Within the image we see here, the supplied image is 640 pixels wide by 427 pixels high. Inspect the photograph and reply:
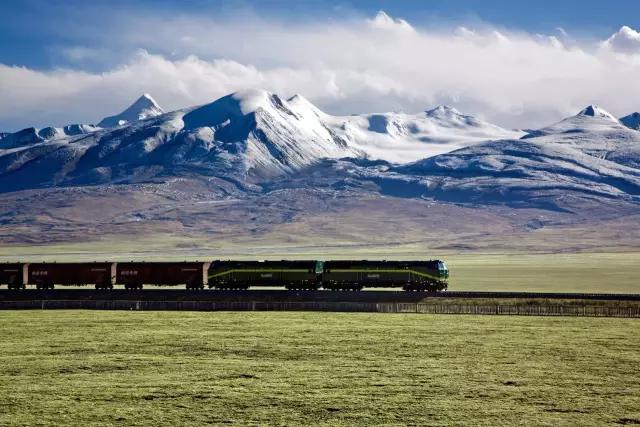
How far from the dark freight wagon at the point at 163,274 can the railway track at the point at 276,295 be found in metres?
4.57

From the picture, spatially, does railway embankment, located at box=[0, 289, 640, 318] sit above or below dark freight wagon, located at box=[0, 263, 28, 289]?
below

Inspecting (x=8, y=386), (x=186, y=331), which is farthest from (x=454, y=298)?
(x=8, y=386)

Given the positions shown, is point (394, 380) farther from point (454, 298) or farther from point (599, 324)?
point (454, 298)

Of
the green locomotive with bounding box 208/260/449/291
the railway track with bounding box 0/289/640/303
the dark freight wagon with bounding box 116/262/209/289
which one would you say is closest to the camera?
the railway track with bounding box 0/289/640/303

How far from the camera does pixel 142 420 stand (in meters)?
35.9

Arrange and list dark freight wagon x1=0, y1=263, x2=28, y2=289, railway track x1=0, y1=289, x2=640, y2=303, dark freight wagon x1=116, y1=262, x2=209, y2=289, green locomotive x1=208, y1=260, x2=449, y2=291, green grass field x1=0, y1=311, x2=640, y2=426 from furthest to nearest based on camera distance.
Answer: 1. dark freight wagon x1=0, y1=263, x2=28, y2=289
2. dark freight wagon x1=116, y1=262, x2=209, y2=289
3. green locomotive x1=208, y1=260, x2=449, y2=291
4. railway track x1=0, y1=289, x2=640, y2=303
5. green grass field x1=0, y1=311, x2=640, y2=426

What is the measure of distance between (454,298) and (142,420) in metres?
46.3

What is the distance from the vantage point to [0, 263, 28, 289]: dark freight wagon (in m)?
93.1

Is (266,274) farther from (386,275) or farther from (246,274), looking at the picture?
(386,275)

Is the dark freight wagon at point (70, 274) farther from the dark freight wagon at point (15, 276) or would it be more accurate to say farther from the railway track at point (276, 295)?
the railway track at point (276, 295)

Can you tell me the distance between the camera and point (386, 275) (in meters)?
85.6

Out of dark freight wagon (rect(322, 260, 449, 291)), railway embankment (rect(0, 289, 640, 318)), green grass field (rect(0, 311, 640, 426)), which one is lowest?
green grass field (rect(0, 311, 640, 426))

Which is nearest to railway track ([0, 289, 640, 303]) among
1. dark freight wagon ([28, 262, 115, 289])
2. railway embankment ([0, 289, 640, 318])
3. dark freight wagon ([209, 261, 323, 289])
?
railway embankment ([0, 289, 640, 318])

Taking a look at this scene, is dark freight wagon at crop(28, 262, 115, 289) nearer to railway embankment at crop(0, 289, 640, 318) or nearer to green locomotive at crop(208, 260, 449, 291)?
railway embankment at crop(0, 289, 640, 318)
